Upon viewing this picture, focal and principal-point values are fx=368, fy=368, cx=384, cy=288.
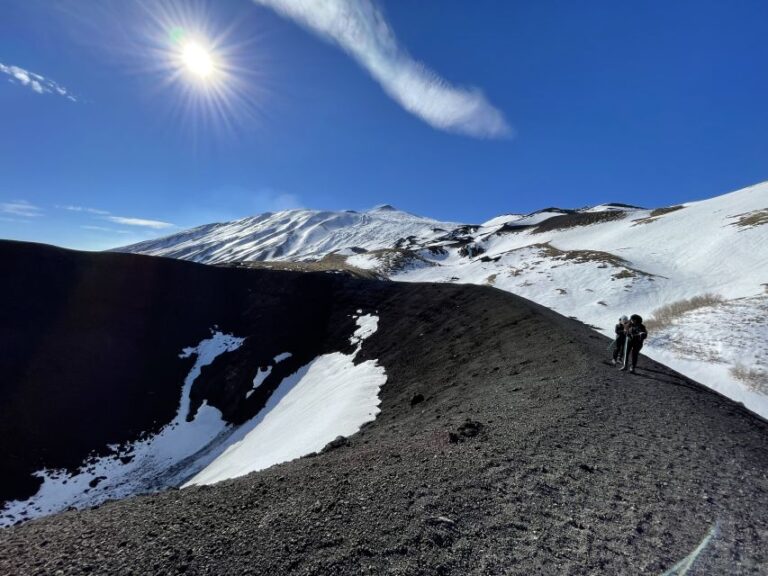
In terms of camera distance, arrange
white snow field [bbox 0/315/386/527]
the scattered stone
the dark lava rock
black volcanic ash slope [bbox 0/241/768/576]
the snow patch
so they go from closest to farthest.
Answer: black volcanic ash slope [bbox 0/241/768/576]
the scattered stone
the dark lava rock
white snow field [bbox 0/315/386/527]
the snow patch

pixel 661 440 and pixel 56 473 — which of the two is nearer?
pixel 661 440

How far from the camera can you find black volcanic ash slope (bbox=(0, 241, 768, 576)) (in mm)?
5039

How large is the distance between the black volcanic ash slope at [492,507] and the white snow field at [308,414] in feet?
23.5

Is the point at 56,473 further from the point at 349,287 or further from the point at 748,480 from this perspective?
the point at 748,480

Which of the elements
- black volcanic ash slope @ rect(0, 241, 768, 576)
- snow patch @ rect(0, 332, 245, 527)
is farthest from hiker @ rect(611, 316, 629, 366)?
snow patch @ rect(0, 332, 245, 527)

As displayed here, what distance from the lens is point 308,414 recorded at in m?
23.6

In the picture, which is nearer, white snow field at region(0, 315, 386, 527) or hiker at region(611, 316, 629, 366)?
hiker at region(611, 316, 629, 366)

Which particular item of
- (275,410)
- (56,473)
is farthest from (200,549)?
(56,473)

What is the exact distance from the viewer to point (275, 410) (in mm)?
29438

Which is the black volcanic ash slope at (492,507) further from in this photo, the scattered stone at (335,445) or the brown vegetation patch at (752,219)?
the brown vegetation patch at (752,219)

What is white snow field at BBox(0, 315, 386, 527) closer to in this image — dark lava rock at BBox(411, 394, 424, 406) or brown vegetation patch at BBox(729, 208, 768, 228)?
dark lava rock at BBox(411, 394, 424, 406)

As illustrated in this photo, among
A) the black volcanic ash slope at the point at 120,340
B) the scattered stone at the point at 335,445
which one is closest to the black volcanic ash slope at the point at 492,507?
the scattered stone at the point at 335,445

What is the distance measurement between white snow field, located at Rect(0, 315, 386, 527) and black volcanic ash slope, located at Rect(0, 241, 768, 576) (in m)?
8.59

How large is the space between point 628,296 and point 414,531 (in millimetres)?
42262
